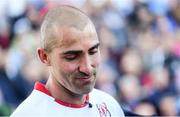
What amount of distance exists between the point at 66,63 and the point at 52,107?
0.98 ft

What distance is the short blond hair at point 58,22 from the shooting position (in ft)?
9.43

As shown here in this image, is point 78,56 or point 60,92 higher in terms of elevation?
point 78,56

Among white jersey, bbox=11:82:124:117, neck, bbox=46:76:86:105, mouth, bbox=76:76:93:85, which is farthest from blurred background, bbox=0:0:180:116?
mouth, bbox=76:76:93:85

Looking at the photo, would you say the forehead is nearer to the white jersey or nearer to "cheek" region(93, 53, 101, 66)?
"cheek" region(93, 53, 101, 66)

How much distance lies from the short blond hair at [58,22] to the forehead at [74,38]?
0.02 meters

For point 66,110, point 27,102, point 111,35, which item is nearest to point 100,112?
point 66,110

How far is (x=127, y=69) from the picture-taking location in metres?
7.52

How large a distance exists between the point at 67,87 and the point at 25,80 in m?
4.32

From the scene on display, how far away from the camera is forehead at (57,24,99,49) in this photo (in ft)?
9.29

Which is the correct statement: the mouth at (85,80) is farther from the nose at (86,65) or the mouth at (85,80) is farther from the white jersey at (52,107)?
the white jersey at (52,107)

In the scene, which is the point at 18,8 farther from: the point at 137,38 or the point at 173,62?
the point at 173,62

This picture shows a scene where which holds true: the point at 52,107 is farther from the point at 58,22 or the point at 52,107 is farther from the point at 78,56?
the point at 58,22

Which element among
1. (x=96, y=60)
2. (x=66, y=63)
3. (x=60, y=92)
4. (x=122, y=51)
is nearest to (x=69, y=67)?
(x=66, y=63)

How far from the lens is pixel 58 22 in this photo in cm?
289
